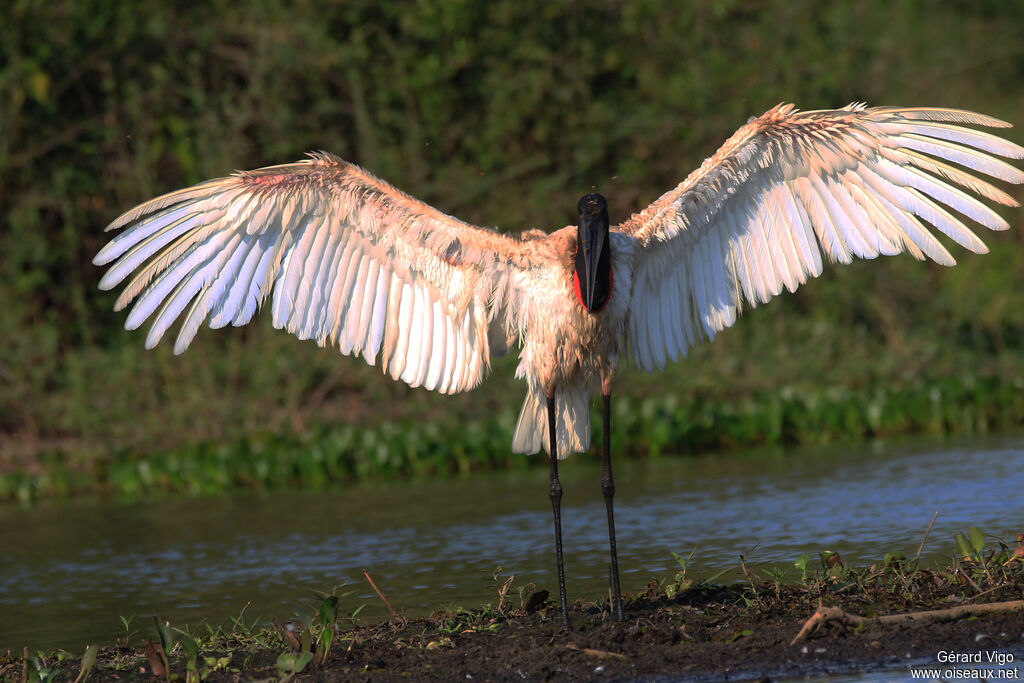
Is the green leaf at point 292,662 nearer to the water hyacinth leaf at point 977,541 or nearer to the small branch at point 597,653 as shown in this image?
the small branch at point 597,653

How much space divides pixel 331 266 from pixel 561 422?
1307 millimetres

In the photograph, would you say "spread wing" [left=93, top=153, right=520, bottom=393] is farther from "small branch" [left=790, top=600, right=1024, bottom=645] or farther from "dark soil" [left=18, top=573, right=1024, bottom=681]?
"small branch" [left=790, top=600, right=1024, bottom=645]

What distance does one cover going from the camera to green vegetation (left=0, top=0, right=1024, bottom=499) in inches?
441

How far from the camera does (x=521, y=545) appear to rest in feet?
22.9

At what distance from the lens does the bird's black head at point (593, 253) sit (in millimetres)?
5301

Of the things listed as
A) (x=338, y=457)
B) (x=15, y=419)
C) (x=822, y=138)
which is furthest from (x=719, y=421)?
(x=15, y=419)

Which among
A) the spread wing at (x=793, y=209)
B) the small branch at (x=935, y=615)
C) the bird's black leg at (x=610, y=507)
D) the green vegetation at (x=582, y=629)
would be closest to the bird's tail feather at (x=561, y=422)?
the bird's black leg at (x=610, y=507)

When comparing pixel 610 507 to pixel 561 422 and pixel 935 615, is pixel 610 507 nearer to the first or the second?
pixel 561 422

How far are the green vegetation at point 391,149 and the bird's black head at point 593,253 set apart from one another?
5332mm

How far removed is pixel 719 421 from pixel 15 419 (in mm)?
6208

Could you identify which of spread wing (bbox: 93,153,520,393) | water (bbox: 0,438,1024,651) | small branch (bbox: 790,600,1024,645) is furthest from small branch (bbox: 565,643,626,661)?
spread wing (bbox: 93,153,520,393)

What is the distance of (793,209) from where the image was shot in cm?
562

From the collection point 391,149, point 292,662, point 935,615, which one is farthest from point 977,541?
point 391,149

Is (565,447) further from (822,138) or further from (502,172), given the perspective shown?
Result: (502,172)
